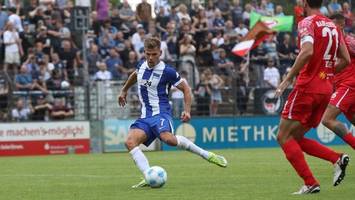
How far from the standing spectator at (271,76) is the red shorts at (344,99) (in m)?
13.4

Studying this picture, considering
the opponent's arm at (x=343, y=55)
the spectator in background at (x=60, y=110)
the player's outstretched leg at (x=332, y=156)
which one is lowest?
the spectator in background at (x=60, y=110)

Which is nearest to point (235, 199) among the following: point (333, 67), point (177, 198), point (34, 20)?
point (177, 198)

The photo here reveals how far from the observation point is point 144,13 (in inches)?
1202

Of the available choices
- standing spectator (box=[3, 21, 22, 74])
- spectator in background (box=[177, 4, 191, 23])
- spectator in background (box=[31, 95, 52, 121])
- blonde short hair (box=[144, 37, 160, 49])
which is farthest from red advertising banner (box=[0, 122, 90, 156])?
blonde short hair (box=[144, 37, 160, 49])

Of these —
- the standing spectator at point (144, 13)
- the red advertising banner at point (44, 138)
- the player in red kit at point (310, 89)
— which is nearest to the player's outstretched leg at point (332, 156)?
the player in red kit at point (310, 89)

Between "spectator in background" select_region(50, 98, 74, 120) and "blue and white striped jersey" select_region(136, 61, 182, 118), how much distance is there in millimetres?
13058

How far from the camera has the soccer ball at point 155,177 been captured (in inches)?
510

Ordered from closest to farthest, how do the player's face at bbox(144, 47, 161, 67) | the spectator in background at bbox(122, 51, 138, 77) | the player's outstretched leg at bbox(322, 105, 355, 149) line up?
the player's face at bbox(144, 47, 161, 67) < the player's outstretched leg at bbox(322, 105, 355, 149) < the spectator in background at bbox(122, 51, 138, 77)

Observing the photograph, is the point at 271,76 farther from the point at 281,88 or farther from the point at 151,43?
the point at 281,88

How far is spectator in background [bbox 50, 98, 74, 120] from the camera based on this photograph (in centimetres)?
2697

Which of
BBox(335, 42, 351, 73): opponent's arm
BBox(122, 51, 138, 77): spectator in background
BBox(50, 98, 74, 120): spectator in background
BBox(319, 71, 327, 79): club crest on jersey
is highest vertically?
BBox(335, 42, 351, 73): opponent's arm

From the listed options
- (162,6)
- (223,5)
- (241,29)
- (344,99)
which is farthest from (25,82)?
(344,99)

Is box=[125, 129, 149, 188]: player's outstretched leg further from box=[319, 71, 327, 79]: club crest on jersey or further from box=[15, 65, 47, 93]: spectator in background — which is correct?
box=[15, 65, 47, 93]: spectator in background

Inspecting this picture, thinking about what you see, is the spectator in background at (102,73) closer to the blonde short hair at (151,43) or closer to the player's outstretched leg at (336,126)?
the player's outstretched leg at (336,126)
